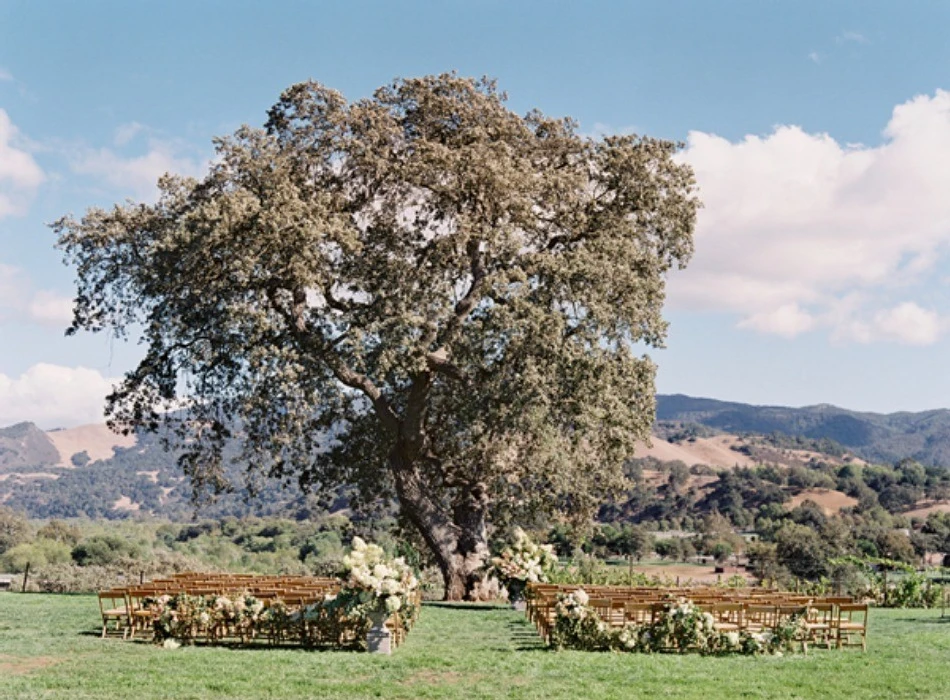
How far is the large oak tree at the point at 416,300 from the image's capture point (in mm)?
24781

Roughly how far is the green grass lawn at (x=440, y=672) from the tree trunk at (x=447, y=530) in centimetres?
1011

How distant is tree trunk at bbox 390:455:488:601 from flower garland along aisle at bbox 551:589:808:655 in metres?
11.4

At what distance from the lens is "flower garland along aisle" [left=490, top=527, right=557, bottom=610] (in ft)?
72.4

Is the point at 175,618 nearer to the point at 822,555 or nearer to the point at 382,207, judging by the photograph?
the point at 382,207

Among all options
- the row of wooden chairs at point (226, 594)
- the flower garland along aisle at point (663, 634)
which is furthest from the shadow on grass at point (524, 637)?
the row of wooden chairs at point (226, 594)

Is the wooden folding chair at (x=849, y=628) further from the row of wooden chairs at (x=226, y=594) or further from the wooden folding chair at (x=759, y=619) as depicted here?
the row of wooden chairs at (x=226, y=594)

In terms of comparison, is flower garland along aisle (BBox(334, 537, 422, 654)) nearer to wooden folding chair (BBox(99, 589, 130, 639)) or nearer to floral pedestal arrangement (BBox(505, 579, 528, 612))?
wooden folding chair (BBox(99, 589, 130, 639))

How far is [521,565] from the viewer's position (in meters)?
22.1

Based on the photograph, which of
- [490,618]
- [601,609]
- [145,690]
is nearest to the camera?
[145,690]

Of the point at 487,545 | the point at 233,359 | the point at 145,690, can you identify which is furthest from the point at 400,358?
the point at 145,690

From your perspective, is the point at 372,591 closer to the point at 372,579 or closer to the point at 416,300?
the point at 372,579

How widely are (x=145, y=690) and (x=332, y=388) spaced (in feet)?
45.7

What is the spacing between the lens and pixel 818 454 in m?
183

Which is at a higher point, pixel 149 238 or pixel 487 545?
pixel 149 238
